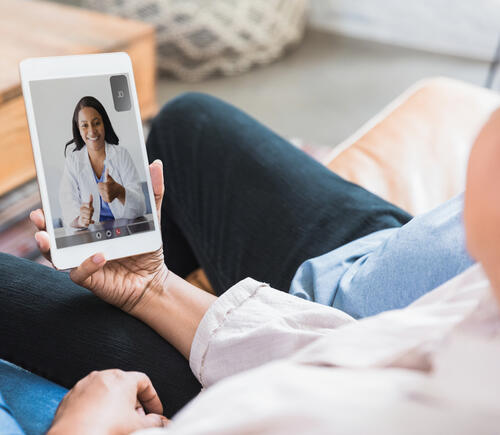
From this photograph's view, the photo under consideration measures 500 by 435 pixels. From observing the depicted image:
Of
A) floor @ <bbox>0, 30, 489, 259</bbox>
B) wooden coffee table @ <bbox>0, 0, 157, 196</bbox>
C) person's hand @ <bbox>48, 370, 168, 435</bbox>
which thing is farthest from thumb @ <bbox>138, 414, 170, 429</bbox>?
floor @ <bbox>0, 30, 489, 259</bbox>

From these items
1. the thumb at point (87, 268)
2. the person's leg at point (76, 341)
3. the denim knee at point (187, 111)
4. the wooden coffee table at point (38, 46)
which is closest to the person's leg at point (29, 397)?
the person's leg at point (76, 341)

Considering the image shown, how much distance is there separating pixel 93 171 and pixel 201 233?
0.25 meters

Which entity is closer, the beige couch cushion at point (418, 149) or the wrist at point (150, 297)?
the wrist at point (150, 297)

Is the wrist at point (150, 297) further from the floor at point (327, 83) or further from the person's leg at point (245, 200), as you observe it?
the floor at point (327, 83)

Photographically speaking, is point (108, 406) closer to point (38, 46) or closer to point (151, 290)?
point (151, 290)

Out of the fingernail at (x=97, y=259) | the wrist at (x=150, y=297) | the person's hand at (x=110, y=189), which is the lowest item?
the wrist at (x=150, y=297)

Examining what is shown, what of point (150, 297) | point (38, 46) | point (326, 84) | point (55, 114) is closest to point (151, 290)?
point (150, 297)

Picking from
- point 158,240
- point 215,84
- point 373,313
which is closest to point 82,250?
point 158,240

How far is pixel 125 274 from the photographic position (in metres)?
0.69

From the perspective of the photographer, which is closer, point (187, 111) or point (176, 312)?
point (176, 312)

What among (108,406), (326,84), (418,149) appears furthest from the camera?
(326,84)

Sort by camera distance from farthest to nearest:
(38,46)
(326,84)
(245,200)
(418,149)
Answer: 1. (326,84)
2. (38,46)
3. (418,149)
4. (245,200)

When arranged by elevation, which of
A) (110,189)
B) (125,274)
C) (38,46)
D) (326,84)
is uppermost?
(38,46)

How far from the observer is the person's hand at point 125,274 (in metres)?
0.63
